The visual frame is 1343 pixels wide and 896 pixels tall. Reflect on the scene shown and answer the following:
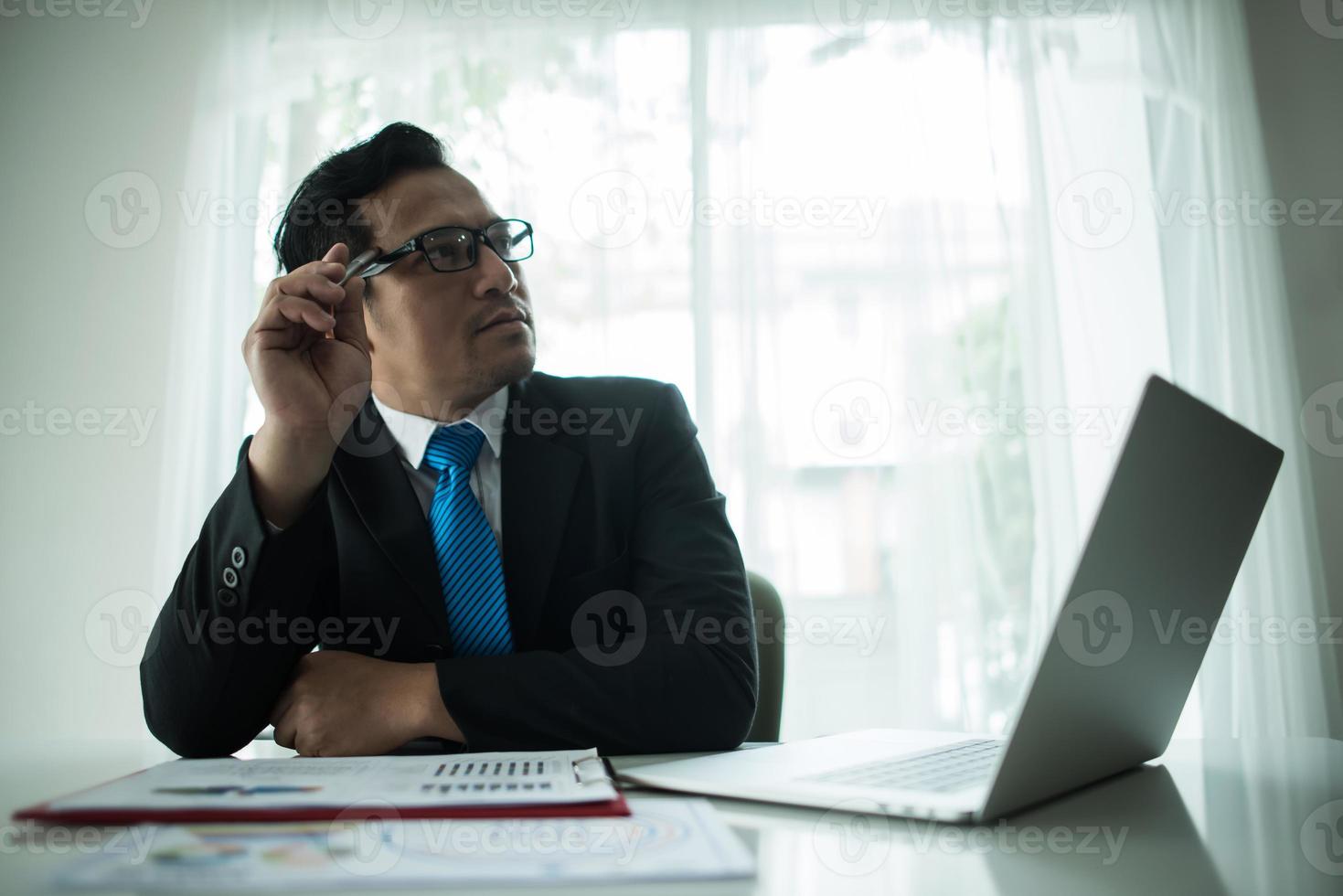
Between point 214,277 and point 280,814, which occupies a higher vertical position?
point 214,277

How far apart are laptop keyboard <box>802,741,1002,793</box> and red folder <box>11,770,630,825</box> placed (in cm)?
22

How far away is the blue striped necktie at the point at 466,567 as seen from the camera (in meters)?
1.26

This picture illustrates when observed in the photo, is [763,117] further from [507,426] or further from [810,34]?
[507,426]

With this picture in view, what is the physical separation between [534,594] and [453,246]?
637 mm

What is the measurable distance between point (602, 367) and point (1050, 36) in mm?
1908

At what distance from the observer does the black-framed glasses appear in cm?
152

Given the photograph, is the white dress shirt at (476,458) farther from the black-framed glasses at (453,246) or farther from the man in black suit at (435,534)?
the black-framed glasses at (453,246)

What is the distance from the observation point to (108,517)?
299cm

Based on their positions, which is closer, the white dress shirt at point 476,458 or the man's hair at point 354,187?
the white dress shirt at point 476,458

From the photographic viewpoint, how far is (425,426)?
145cm

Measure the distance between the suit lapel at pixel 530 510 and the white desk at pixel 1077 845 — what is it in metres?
0.58

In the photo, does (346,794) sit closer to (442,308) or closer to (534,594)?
(534,594)

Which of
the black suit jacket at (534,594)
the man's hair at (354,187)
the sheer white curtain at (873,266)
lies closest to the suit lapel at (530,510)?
the black suit jacket at (534,594)

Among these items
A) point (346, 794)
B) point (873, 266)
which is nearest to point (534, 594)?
point (346, 794)
